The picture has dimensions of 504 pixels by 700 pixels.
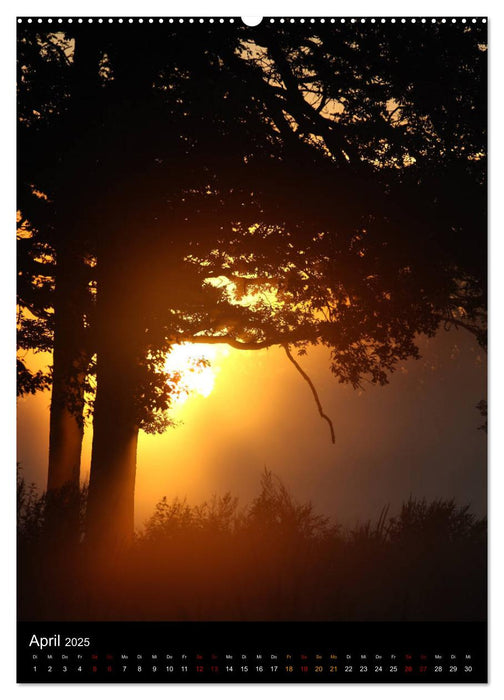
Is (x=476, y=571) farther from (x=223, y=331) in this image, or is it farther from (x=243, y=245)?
(x=223, y=331)

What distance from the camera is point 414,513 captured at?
393 inches

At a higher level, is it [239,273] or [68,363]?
[239,273]

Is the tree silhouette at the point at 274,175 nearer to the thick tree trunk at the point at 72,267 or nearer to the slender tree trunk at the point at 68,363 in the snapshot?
the thick tree trunk at the point at 72,267

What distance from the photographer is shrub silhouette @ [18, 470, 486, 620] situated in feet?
19.5

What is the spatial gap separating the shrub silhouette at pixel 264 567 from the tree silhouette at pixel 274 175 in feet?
4.65

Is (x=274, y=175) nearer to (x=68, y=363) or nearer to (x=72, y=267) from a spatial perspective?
(x=72, y=267)

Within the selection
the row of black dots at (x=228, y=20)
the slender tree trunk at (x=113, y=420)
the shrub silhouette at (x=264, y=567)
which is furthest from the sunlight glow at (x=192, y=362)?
the row of black dots at (x=228, y=20)

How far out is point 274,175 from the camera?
7891 millimetres

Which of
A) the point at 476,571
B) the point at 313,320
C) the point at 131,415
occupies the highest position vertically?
the point at 313,320

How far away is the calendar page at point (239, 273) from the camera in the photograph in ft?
18.0

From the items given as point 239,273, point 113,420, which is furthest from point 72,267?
point 239,273

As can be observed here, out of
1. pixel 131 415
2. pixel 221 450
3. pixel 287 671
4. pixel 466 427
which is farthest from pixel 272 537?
pixel 466 427

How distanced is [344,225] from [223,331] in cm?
544

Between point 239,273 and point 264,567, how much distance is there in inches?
173
